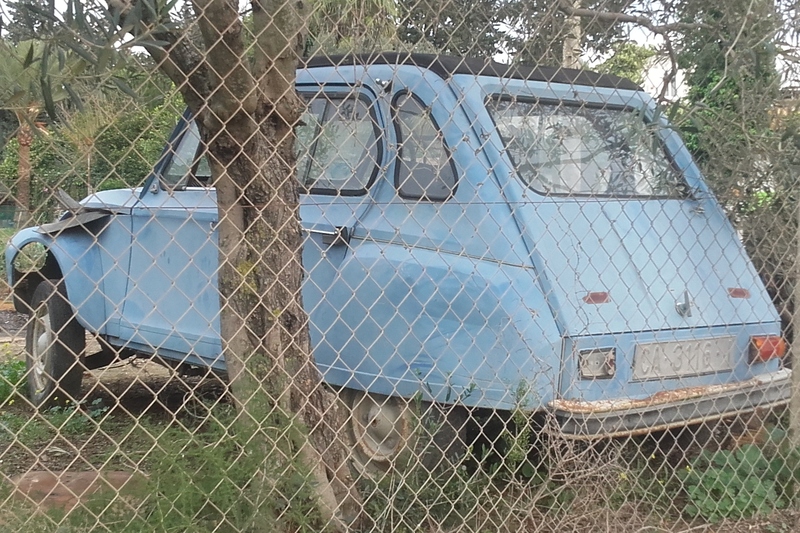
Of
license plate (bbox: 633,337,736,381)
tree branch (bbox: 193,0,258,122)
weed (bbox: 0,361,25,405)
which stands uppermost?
tree branch (bbox: 193,0,258,122)

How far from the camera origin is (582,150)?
3469mm

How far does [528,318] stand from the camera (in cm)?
288

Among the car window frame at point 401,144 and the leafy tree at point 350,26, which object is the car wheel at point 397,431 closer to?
the car window frame at point 401,144

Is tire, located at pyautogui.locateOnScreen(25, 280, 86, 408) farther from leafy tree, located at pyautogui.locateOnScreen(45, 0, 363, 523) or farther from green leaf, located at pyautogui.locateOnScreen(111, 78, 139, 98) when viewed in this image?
green leaf, located at pyautogui.locateOnScreen(111, 78, 139, 98)

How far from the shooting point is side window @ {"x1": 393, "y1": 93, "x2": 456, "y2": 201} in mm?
3256

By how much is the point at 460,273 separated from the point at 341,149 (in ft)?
3.19

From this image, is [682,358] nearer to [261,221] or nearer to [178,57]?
[261,221]

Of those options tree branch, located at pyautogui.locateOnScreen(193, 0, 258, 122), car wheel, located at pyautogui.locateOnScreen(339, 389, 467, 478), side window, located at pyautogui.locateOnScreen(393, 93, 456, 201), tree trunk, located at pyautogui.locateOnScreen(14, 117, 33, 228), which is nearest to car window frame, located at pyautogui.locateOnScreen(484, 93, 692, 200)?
side window, located at pyautogui.locateOnScreen(393, 93, 456, 201)

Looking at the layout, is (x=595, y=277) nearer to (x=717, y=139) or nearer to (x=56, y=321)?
(x=717, y=139)

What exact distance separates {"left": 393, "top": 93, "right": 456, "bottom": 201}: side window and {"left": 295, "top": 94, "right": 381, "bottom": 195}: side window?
140mm

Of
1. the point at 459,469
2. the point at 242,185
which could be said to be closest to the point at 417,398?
the point at 459,469

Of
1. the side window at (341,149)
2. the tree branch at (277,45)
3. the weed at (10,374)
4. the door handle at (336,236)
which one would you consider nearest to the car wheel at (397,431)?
the door handle at (336,236)

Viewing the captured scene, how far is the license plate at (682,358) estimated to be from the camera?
3.05m

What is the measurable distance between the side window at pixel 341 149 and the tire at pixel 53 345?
1796mm
